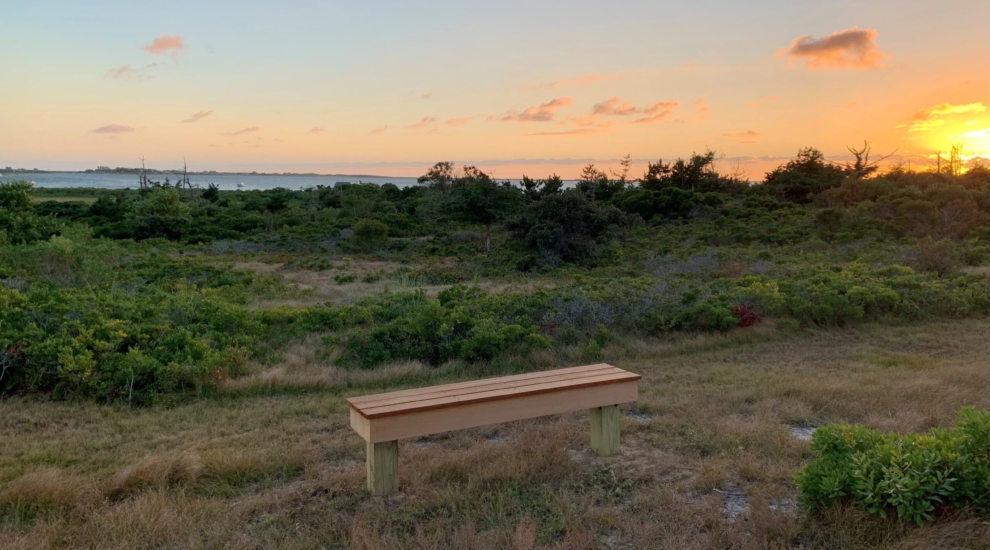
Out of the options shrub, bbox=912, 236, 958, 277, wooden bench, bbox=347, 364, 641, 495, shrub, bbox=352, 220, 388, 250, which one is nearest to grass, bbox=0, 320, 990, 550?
wooden bench, bbox=347, 364, 641, 495

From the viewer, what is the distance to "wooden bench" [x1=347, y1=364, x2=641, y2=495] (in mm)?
3904

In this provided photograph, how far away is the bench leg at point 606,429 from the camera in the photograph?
4680 millimetres

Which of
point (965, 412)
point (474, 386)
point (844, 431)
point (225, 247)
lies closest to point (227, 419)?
point (474, 386)

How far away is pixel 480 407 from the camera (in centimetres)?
413

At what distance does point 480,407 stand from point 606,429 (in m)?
1.05

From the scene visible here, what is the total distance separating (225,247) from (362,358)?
24036 millimetres

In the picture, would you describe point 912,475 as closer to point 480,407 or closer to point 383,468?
point 480,407

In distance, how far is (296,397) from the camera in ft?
22.0

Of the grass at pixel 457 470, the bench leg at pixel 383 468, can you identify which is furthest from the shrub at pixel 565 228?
the bench leg at pixel 383 468

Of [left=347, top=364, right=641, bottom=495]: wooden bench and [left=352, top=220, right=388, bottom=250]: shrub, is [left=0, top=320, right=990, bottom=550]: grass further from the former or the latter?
[left=352, top=220, right=388, bottom=250]: shrub

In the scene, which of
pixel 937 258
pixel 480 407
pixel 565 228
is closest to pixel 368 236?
pixel 565 228

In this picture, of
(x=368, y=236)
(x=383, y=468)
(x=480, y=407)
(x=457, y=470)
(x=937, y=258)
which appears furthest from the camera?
(x=368, y=236)

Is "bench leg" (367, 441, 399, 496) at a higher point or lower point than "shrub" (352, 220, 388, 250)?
lower

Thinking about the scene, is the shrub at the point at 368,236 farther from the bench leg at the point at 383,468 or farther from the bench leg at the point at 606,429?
the bench leg at the point at 383,468
